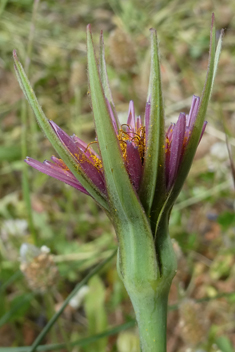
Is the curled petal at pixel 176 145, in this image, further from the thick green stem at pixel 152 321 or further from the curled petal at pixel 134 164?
the thick green stem at pixel 152 321

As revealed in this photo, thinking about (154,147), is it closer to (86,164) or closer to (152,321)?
(86,164)

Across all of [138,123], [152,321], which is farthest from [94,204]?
[152,321]

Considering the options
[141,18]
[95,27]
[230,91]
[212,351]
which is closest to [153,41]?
[212,351]

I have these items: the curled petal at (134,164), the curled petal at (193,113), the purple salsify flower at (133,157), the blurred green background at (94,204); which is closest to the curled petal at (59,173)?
the purple salsify flower at (133,157)

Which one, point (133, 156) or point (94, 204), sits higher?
point (133, 156)

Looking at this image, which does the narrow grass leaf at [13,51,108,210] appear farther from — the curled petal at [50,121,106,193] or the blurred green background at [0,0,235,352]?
the blurred green background at [0,0,235,352]

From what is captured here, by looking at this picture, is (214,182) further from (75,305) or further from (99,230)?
(75,305)
